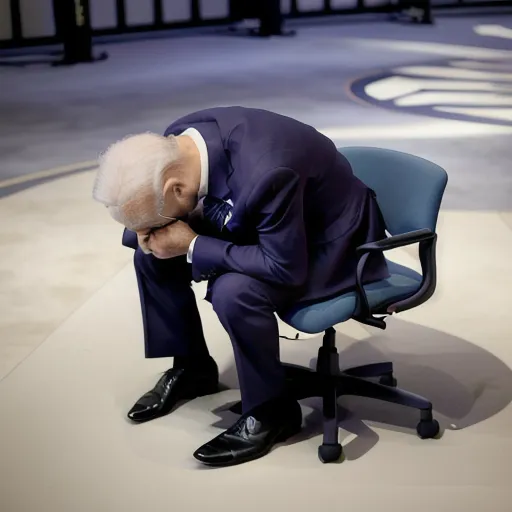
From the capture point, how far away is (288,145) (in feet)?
8.65

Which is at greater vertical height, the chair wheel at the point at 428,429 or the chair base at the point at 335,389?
the chair base at the point at 335,389

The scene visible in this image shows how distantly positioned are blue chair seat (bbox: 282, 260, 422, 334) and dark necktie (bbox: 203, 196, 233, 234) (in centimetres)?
31

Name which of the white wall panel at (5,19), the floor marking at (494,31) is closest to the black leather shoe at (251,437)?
the white wall panel at (5,19)

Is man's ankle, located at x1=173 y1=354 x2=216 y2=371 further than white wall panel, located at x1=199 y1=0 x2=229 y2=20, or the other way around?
white wall panel, located at x1=199 y1=0 x2=229 y2=20

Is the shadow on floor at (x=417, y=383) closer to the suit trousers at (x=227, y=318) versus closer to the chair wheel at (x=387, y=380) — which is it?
the chair wheel at (x=387, y=380)

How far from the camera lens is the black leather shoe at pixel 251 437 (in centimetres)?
276

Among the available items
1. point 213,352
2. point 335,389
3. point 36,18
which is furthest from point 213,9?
point 335,389

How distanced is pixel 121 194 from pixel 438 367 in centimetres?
133

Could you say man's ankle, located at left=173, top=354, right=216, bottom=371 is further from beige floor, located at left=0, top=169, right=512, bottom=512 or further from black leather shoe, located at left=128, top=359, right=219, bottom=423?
beige floor, located at left=0, top=169, right=512, bottom=512

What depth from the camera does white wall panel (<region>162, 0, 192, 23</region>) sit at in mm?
12156

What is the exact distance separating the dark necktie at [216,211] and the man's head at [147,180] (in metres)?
0.09

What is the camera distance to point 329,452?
9.09 feet

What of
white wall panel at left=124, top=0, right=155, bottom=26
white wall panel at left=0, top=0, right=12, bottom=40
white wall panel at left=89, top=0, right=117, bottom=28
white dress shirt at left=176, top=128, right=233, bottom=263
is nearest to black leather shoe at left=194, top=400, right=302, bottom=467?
white dress shirt at left=176, top=128, right=233, bottom=263

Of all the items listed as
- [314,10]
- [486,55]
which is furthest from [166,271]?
[314,10]
